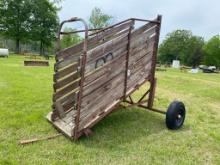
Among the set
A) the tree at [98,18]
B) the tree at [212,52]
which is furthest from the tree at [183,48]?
the tree at [98,18]

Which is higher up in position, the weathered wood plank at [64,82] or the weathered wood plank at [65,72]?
the weathered wood plank at [65,72]

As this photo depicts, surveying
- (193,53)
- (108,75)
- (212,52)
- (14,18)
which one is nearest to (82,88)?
(108,75)

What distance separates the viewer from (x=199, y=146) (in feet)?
15.4

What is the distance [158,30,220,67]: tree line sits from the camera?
69.1 metres

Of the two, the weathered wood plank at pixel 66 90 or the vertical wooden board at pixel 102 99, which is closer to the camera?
the vertical wooden board at pixel 102 99

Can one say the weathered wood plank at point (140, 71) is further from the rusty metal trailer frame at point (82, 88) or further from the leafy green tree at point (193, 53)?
the leafy green tree at point (193, 53)

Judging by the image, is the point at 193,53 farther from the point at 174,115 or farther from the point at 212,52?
the point at 174,115

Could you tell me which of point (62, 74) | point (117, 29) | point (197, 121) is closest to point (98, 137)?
point (62, 74)

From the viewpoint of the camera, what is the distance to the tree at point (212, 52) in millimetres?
68188

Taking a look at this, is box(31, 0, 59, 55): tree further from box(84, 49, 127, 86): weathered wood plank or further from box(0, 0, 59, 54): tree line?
box(84, 49, 127, 86): weathered wood plank

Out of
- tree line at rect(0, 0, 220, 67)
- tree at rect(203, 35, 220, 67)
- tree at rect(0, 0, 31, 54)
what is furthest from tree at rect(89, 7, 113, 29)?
tree at rect(203, 35, 220, 67)

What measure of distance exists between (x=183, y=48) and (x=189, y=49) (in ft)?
15.5

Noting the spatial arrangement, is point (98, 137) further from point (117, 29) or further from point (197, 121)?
point (197, 121)

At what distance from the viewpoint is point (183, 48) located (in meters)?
81.8
